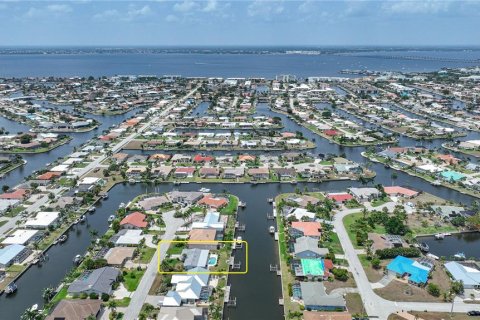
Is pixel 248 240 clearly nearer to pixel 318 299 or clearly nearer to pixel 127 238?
pixel 127 238

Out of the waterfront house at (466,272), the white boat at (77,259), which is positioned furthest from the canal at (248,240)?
the waterfront house at (466,272)

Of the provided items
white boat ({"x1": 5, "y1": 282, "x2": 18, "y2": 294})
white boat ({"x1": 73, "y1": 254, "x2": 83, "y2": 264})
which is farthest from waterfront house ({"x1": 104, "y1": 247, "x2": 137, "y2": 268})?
white boat ({"x1": 5, "y1": 282, "x2": 18, "y2": 294})

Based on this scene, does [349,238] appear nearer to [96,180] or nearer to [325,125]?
[96,180]

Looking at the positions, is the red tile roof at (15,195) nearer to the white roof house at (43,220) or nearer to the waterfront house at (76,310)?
the white roof house at (43,220)

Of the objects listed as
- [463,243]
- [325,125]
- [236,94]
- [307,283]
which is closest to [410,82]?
[236,94]

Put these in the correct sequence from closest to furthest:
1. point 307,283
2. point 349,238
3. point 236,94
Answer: point 307,283
point 349,238
point 236,94

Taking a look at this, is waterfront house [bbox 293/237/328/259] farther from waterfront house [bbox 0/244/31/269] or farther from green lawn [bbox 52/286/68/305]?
waterfront house [bbox 0/244/31/269]

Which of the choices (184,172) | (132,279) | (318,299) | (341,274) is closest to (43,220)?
(132,279)
